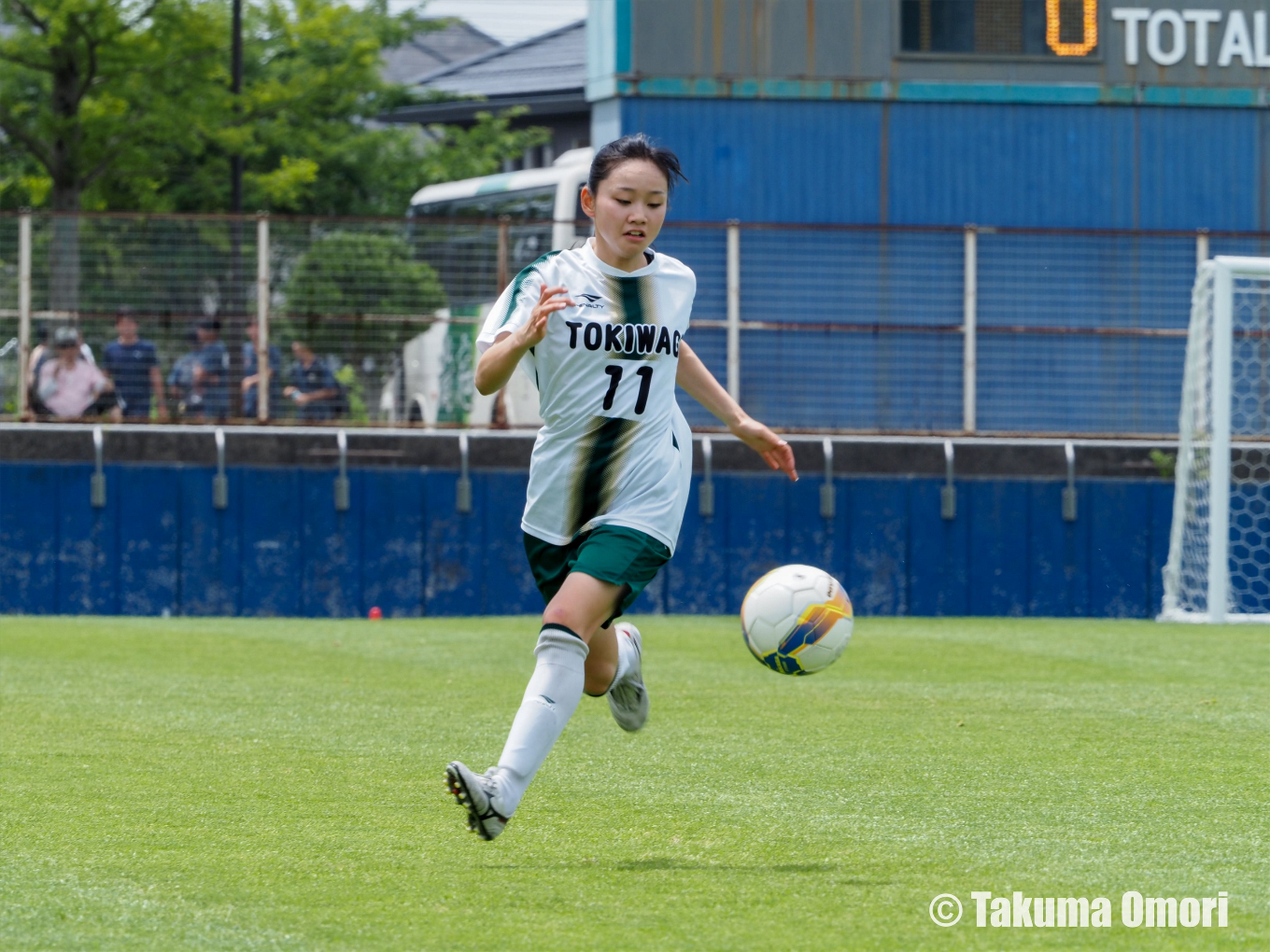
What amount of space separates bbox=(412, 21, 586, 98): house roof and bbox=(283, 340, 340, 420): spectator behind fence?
1132 inches

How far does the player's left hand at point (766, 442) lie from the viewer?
20.3 ft

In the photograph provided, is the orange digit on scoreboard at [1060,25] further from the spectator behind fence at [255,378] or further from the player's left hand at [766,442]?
the player's left hand at [766,442]

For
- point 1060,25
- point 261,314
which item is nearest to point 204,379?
point 261,314

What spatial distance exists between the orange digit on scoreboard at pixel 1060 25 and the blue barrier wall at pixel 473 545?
4.52 meters

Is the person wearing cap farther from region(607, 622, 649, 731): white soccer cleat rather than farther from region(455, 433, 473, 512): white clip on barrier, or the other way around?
region(607, 622, 649, 731): white soccer cleat

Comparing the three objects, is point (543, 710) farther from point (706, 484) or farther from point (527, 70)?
point (527, 70)

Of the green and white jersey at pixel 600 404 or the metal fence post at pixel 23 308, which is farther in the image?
the metal fence post at pixel 23 308

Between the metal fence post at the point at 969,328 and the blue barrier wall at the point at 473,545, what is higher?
the metal fence post at the point at 969,328

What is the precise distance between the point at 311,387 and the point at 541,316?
41.7 ft

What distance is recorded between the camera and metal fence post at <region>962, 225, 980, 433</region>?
1817cm

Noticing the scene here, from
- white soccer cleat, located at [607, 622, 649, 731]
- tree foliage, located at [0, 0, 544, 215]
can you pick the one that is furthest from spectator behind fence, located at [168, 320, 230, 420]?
white soccer cleat, located at [607, 622, 649, 731]

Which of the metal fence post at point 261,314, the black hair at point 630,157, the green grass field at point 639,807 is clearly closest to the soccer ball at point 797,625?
the green grass field at point 639,807

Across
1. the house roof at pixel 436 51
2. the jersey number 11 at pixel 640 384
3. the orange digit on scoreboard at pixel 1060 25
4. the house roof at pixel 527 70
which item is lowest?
the jersey number 11 at pixel 640 384

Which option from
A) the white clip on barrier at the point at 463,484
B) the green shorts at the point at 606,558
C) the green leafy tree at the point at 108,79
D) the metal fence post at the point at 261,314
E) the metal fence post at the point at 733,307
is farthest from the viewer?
the green leafy tree at the point at 108,79
